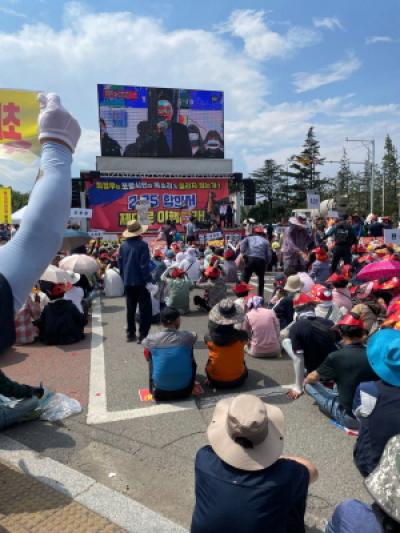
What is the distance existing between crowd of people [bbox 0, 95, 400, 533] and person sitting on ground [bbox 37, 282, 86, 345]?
0.7 inches

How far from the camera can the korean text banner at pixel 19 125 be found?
1779mm

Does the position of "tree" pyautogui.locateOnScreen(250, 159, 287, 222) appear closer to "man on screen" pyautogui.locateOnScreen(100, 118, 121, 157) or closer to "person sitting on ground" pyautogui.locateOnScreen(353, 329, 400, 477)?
"man on screen" pyautogui.locateOnScreen(100, 118, 121, 157)

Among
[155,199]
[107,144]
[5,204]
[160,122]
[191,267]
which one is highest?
[160,122]

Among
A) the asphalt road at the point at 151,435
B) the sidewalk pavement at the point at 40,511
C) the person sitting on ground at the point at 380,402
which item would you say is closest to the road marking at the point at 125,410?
the asphalt road at the point at 151,435

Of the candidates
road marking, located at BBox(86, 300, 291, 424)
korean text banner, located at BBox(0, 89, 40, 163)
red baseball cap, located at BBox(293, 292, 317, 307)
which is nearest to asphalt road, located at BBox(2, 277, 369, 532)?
road marking, located at BBox(86, 300, 291, 424)

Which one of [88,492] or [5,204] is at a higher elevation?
[5,204]

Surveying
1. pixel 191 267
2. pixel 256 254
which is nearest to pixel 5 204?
pixel 191 267

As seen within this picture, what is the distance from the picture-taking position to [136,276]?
21.0 feet

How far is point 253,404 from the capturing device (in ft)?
6.41

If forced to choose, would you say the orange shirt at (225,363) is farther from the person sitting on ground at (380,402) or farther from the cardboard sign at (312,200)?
the cardboard sign at (312,200)

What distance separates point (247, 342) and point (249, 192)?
66.0 ft

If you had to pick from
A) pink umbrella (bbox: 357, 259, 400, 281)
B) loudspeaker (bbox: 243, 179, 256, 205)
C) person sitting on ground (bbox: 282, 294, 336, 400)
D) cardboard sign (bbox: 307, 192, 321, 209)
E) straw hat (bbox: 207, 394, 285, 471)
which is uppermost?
loudspeaker (bbox: 243, 179, 256, 205)

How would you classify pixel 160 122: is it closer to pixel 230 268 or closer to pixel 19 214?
pixel 230 268

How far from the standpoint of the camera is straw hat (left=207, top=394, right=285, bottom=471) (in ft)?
6.23
